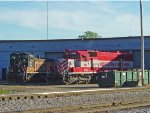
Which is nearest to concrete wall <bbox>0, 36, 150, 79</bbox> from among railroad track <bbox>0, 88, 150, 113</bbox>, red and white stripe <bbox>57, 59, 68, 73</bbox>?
red and white stripe <bbox>57, 59, 68, 73</bbox>

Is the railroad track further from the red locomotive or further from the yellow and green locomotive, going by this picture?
the yellow and green locomotive

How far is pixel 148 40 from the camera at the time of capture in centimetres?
5412

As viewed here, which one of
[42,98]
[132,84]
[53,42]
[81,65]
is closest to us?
[42,98]

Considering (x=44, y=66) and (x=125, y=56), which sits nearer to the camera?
(x=44, y=66)

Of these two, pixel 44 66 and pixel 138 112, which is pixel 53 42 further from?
pixel 138 112

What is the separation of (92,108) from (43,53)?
46392mm

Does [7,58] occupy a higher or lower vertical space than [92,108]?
higher

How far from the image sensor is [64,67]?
42.9m

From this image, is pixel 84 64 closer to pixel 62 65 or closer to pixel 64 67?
pixel 64 67

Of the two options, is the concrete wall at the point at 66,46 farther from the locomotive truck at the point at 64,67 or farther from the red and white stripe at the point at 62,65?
the red and white stripe at the point at 62,65

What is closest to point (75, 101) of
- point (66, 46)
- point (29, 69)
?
point (29, 69)

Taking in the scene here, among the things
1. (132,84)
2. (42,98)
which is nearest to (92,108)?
(42,98)

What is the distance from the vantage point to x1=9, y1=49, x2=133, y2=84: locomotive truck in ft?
140

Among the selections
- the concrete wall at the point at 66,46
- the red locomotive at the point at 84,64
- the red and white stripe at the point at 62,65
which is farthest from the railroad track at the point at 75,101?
the concrete wall at the point at 66,46
